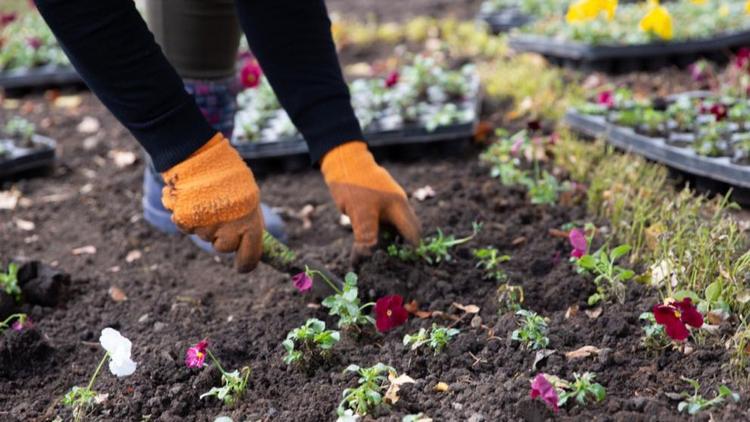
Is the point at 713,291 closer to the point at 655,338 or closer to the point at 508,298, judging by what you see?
the point at 655,338

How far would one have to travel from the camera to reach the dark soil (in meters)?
1.86

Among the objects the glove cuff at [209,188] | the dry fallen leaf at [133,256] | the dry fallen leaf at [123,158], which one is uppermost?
the glove cuff at [209,188]

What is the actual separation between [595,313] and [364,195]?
672mm

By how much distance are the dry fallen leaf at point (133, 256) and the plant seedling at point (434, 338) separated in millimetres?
1225

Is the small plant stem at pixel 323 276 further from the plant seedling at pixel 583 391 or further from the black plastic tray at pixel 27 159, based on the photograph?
the black plastic tray at pixel 27 159

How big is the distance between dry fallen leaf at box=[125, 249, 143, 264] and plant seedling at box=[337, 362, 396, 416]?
4.10ft

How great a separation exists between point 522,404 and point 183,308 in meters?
1.11

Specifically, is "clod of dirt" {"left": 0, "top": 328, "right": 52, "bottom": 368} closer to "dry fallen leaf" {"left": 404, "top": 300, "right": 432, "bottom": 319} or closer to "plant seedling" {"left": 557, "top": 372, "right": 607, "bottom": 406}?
"dry fallen leaf" {"left": 404, "top": 300, "right": 432, "bottom": 319}

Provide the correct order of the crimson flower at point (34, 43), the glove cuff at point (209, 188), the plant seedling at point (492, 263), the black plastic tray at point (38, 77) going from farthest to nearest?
1. the crimson flower at point (34, 43)
2. the black plastic tray at point (38, 77)
3. the plant seedling at point (492, 263)
4. the glove cuff at point (209, 188)

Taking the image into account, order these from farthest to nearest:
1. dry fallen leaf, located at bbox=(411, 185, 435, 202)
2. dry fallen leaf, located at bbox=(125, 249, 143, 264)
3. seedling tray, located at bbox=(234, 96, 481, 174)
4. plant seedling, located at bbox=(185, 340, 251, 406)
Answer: seedling tray, located at bbox=(234, 96, 481, 174) < dry fallen leaf, located at bbox=(411, 185, 435, 202) < dry fallen leaf, located at bbox=(125, 249, 143, 264) < plant seedling, located at bbox=(185, 340, 251, 406)

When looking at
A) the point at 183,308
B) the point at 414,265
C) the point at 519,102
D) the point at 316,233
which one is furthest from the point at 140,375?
the point at 519,102

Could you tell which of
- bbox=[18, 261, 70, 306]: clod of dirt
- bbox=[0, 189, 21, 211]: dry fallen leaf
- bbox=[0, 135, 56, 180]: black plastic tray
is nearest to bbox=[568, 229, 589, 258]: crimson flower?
bbox=[18, 261, 70, 306]: clod of dirt

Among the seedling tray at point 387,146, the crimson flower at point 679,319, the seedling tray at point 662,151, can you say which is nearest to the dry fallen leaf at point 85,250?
the seedling tray at point 387,146

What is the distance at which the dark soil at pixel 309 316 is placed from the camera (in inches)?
73.2
